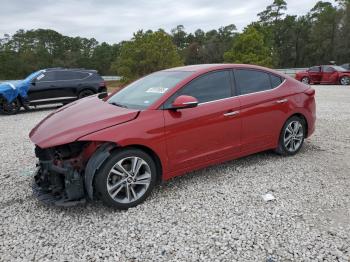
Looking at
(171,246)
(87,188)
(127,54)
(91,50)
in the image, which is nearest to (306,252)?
(171,246)

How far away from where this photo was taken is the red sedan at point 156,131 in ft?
11.3

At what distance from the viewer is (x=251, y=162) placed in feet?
16.5

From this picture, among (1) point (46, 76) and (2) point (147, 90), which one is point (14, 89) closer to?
(1) point (46, 76)

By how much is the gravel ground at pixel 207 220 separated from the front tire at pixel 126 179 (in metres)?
0.16

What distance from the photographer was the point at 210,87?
4324mm

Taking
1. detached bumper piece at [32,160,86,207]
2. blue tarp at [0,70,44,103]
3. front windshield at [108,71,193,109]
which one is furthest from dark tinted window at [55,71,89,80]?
detached bumper piece at [32,160,86,207]

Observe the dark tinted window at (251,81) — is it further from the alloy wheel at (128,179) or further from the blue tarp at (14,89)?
the blue tarp at (14,89)

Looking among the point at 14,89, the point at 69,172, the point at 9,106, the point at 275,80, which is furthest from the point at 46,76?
the point at 69,172

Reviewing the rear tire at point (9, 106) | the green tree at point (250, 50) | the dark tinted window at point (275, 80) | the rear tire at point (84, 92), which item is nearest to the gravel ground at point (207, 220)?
the dark tinted window at point (275, 80)

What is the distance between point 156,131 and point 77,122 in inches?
36.1

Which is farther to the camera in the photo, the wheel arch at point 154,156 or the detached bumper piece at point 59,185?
the wheel arch at point 154,156

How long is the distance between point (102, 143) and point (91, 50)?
7835cm

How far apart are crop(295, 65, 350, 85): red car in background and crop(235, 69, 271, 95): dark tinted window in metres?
18.4

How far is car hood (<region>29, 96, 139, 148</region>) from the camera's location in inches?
135
